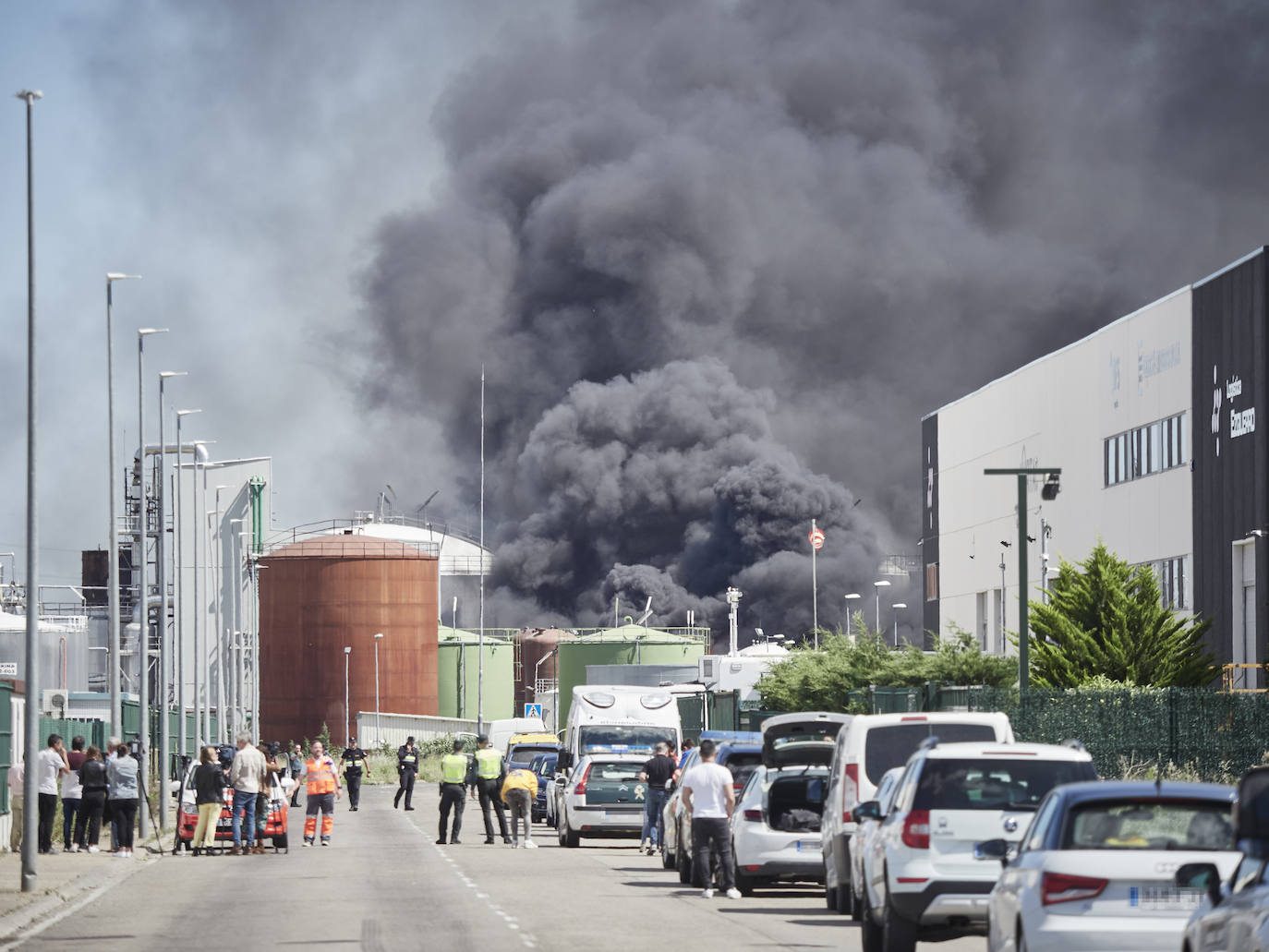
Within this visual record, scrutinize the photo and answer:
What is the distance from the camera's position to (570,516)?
130 metres

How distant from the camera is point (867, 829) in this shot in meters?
15.1

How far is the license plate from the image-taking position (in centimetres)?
1003

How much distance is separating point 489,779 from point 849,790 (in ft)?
49.0

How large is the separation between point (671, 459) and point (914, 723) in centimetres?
11076

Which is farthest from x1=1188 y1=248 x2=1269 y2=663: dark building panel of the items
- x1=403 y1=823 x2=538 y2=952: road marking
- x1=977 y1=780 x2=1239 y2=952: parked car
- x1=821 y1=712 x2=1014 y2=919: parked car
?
x1=977 y1=780 x2=1239 y2=952: parked car

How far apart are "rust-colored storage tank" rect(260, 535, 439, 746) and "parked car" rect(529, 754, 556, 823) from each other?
2207 inches

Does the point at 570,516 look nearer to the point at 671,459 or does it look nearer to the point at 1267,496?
the point at 671,459

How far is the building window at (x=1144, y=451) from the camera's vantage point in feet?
178

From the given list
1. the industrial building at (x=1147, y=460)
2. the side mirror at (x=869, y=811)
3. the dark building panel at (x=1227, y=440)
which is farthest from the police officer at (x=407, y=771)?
the side mirror at (x=869, y=811)

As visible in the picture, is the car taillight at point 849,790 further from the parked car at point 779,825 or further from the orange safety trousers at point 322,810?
the orange safety trousers at point 322,810

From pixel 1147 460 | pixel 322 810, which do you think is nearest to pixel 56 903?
pixel 322 810

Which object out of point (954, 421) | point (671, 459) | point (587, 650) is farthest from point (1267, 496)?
point (671, 459)

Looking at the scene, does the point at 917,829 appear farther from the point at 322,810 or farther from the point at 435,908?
the point at 322,810

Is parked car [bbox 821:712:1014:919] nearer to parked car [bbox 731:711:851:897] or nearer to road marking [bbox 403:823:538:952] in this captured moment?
parked car [bbox 731:711:851:897]
